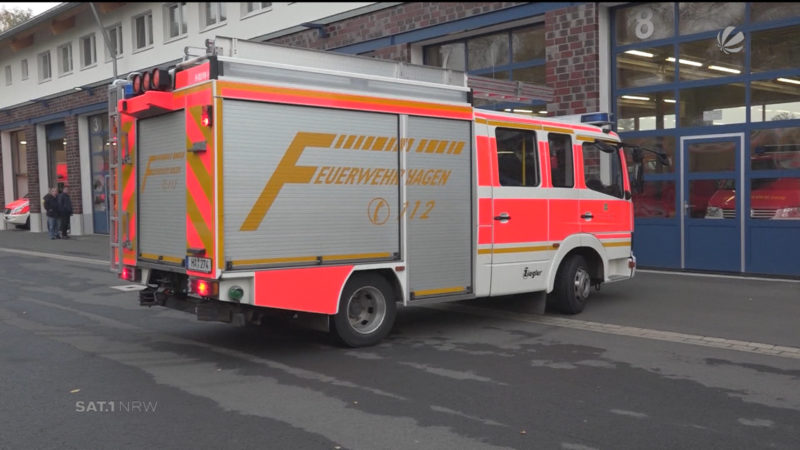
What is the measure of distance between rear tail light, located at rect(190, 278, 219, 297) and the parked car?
2853 centimetres

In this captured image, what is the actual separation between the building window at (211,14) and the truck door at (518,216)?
16.3 m

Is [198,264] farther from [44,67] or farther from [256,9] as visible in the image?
[44,67]

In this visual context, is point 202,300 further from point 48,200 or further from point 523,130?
point 48,200

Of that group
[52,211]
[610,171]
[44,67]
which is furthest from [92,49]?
[610,171]

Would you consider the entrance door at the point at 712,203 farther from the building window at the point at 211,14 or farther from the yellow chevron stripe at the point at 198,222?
the building window at the point at 211,14

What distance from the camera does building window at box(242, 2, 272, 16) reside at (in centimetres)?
2062

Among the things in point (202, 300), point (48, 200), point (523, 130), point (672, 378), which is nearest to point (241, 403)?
point (202, 300)

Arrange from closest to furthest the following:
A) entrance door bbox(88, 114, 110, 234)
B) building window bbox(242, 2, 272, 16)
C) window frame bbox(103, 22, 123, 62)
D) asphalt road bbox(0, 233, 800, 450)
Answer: asphalt road bbox(0, 233, 800, 450), building window bbox(242, 2, 272, 16), window frame bbox(103, 22, 123, 62), entrance door bbox(88, 114, 110, 234)

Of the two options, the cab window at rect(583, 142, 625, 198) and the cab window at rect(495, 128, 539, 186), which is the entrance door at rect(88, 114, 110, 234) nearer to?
the cab window at rect(583, 142, 625, 198)

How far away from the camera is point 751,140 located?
12070mm

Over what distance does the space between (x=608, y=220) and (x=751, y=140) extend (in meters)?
4.26

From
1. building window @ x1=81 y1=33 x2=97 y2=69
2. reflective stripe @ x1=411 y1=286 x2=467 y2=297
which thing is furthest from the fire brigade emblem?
building window @ x1=81 y1=33 x2=97 y2=69

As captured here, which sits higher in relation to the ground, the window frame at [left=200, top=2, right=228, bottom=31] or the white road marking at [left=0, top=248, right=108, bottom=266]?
the window frame at [left=200, top=2, right=228, bottom=31]

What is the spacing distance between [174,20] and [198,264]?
66.3 ft
